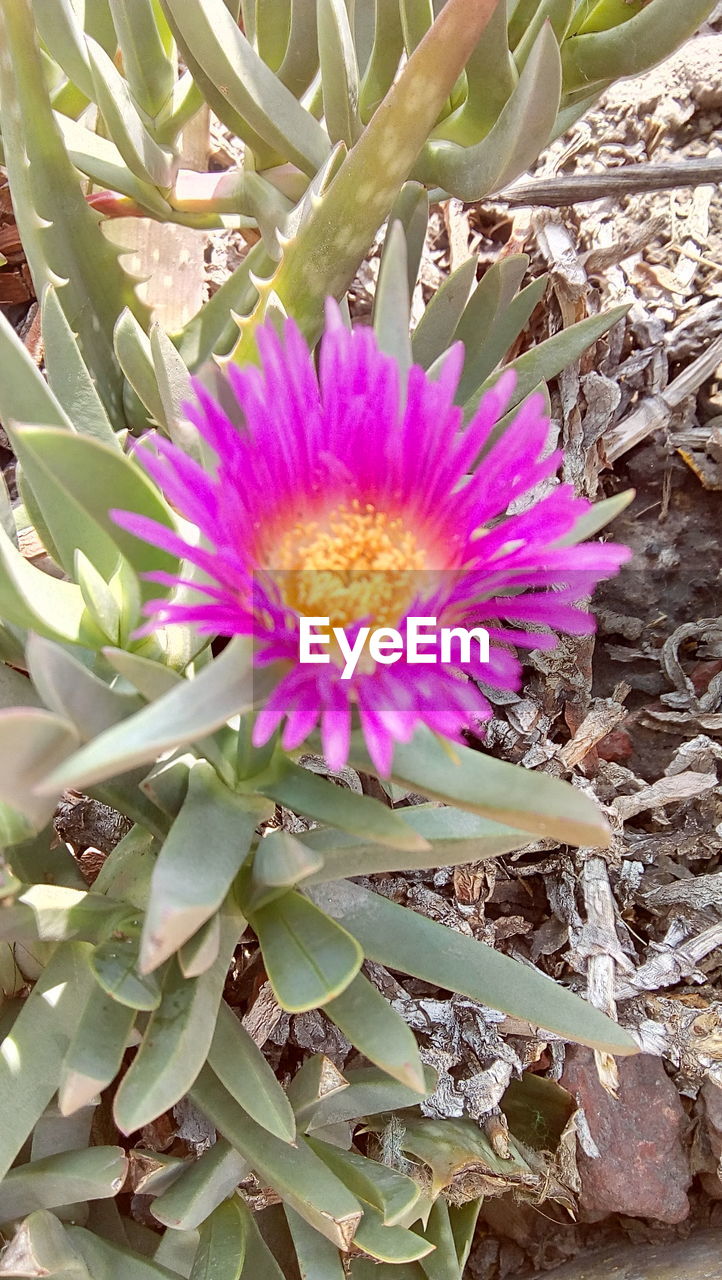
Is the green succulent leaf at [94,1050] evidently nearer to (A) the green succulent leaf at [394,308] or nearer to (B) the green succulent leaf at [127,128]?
(A) the green succulent leaf at [394,308]

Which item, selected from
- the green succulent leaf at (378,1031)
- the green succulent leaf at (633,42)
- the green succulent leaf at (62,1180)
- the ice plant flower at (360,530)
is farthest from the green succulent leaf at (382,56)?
the green succulent leaf at (62,1180)

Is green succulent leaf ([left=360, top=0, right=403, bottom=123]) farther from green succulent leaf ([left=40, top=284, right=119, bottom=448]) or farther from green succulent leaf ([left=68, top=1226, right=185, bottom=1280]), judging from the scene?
green succulent leaf ([left=68, top=1226, right=185, bottom=1280])

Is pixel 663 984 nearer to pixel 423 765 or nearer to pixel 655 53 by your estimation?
pixel 423 765

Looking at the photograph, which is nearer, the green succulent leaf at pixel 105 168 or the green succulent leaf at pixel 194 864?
the green succulent leaf at pixel 194 864

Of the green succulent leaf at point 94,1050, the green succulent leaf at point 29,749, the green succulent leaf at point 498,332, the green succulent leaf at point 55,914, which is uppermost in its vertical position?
the green succulent leaf at point 498,332

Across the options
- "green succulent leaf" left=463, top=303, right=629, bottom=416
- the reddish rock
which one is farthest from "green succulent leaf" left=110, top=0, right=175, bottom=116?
the reddish rock

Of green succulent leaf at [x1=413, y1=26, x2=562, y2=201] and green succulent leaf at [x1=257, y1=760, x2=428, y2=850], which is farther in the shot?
green succulent leaf at [x1=413, y1=26, x2=562, y2=201]

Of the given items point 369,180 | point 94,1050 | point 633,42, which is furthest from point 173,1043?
point 633,42

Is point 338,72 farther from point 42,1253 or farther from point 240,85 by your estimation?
point 42,1253

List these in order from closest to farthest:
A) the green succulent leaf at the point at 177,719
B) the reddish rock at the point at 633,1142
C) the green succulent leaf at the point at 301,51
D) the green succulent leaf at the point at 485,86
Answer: the green succulent leaf at the point at 177,719 → the green succulent leaf at the point at 485,86 → the green succulent leaf at the point at 301,51 → the reddish rock at the point at 633,1142
